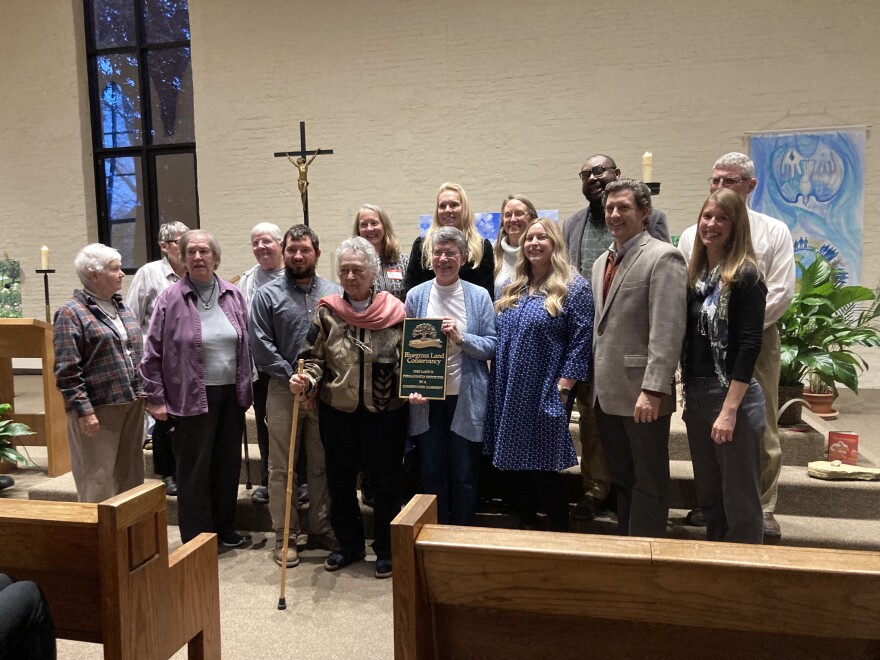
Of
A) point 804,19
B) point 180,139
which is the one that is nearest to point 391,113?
point 180,139

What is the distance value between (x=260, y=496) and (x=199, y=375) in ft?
2.90

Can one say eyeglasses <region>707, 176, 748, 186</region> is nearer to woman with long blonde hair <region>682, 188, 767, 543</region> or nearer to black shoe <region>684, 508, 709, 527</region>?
woman with long blonde hair <region>682, 188, 767, 543</region>

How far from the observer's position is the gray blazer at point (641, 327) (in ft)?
8.34

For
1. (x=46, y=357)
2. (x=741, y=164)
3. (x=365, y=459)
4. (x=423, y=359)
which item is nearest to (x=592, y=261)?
(x=741, y=164)

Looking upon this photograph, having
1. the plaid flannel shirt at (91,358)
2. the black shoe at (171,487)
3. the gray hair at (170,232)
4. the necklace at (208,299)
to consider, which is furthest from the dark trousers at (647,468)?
the gray hair at (170,232)

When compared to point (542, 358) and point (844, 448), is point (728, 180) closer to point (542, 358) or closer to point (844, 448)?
point (542, 358)

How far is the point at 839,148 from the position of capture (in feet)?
22.2

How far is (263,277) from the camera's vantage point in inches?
153

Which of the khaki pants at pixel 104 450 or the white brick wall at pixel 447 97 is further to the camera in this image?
the white brick wall at pixel 447 97

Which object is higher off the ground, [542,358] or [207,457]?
[542,358]

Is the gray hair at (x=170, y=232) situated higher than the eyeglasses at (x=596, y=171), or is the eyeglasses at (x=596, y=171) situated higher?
the eyeglasses at (x=596, y=171)

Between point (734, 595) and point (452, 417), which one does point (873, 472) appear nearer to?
point (452, 417)

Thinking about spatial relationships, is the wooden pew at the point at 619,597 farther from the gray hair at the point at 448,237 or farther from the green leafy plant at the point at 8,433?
the green leafy plant at the point at 8,433

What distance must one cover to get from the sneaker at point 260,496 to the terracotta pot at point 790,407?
2940mm
